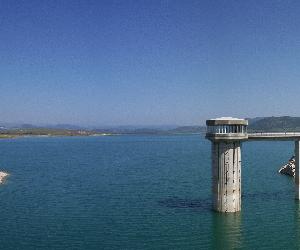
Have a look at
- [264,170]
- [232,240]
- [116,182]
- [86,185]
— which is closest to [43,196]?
[86,185]

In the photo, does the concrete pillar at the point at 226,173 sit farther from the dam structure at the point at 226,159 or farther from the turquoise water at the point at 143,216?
the turquoise water at the point at 143,216

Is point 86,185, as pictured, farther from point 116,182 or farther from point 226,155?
point 226,155

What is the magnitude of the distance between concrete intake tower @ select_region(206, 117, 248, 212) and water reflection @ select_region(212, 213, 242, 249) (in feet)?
3.36

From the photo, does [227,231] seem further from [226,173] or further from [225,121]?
[225,121]

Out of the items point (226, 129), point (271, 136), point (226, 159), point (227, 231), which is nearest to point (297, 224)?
point (227, 231)

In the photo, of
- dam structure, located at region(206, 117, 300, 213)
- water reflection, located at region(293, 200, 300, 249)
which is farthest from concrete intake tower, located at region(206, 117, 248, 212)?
water reflection, located at region(293, 200, 300, 249)

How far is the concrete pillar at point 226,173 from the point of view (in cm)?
4766

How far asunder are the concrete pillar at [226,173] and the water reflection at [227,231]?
1007 mm

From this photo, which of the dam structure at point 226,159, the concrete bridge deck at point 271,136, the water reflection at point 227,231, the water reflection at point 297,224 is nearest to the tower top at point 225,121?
the dam structure at point 226,159

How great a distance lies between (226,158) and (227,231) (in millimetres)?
7711

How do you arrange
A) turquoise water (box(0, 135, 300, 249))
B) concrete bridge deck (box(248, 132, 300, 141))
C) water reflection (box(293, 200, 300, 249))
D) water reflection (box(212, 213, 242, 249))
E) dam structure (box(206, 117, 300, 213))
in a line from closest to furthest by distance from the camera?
water reflection (box(212, 213, 242, 249))
turquoise water (box(0, 135, 300, 249))
water reflection (box(293, 200, 300, 249))
dam structure (box(206, 117, 300, 213))
concrete bridge deck (box(248, 132, 300, 141))

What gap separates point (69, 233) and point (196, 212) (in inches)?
576

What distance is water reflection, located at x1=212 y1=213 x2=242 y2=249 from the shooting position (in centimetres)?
4075

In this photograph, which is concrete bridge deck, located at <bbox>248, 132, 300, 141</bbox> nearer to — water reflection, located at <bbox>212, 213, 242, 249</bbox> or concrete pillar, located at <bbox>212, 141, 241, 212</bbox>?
concrete pillar, located at <bbox>212, 141, 241, 212</bbox>
